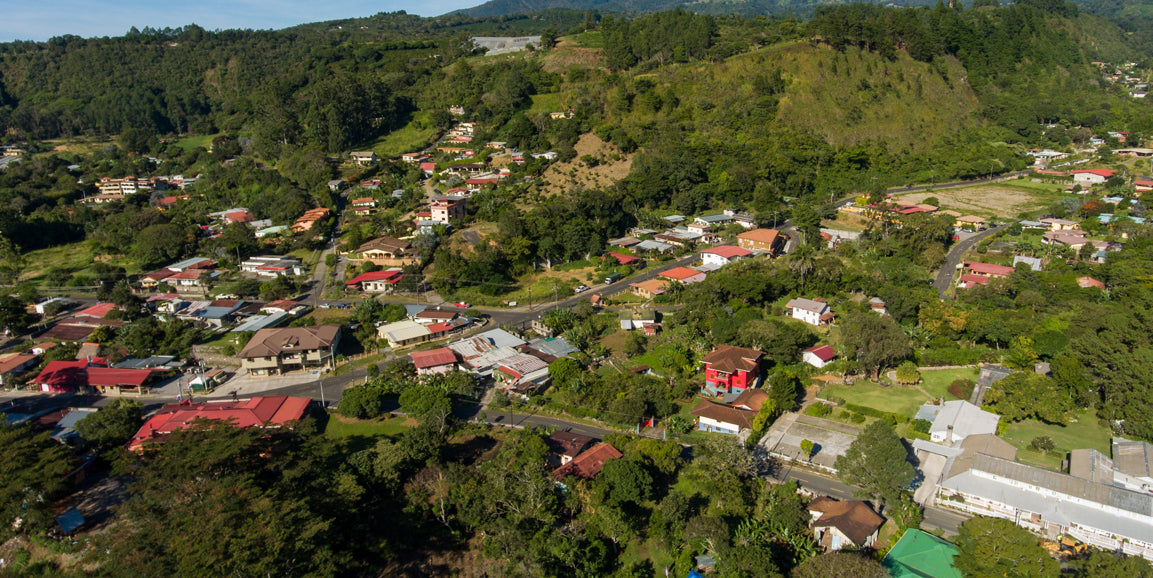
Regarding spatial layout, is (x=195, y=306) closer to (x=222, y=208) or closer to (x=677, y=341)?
(x=222, y=208)

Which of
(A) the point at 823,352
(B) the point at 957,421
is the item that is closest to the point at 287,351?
(A) the point at 823,352

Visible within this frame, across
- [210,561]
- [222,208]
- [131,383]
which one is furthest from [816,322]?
[222,208]

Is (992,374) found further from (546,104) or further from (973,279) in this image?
(546,104)

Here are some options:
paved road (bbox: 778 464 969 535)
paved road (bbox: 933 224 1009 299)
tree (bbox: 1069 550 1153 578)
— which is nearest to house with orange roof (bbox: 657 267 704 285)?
paved road (bbox: 933 224 1009 299)

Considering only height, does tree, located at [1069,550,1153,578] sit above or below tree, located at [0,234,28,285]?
below

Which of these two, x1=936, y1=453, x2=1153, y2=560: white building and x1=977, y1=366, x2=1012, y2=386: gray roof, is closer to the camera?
x1=936, y1=453, x2=1153, y2=560: white building

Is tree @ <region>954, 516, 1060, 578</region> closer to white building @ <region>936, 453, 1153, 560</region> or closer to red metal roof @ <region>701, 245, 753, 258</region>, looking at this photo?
white building @ <region>936, 453, 1153, 560</region>

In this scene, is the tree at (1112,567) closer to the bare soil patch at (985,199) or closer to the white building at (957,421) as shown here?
the white building at (957,421)
